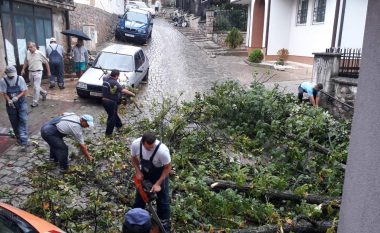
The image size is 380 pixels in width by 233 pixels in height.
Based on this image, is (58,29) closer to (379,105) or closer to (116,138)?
(116,138)

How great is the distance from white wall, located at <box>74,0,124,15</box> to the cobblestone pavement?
12.7 ft

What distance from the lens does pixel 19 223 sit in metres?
3.84

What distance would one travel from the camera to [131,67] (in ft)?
41.7

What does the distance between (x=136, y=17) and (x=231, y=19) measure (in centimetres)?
705

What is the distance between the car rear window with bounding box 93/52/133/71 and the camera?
12.5m

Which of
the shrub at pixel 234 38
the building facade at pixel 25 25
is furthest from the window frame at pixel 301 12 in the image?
the building facade at pixel 25 25

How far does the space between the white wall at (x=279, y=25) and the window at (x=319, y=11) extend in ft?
8.83

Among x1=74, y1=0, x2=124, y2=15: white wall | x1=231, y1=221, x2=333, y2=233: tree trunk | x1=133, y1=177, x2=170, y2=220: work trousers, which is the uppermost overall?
x1=74, y1=0, x2=124, y2=15: white wall

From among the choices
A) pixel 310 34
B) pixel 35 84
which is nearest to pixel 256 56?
pixel 310 34

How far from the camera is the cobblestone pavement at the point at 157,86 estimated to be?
23.4 feet

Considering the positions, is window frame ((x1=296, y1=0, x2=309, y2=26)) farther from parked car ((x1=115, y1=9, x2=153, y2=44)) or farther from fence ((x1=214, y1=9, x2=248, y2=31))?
parked car ((x1=115, y1=9, x2=153, y2=44))

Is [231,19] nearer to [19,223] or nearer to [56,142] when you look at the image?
[56,142]

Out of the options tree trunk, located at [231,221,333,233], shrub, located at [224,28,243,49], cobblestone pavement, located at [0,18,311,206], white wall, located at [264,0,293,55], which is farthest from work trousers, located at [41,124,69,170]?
shrub, located at [224,28,243,49]

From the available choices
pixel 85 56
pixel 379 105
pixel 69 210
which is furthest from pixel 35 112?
pixel 379 105
